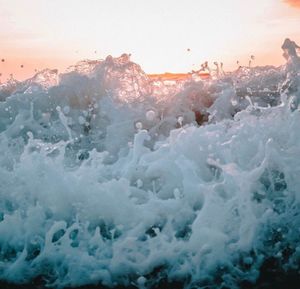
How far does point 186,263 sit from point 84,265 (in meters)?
0.72

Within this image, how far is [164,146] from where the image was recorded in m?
4.85

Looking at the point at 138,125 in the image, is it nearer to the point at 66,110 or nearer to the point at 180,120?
the point at 180,120

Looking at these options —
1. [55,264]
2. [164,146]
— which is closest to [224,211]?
[164,146]

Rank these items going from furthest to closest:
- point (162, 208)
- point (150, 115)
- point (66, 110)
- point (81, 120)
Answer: point (66, 110) → point (81, 120) → point (150, 115) → point (162, 208)

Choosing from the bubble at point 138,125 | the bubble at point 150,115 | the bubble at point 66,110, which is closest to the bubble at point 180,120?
the bubble at point 150,115

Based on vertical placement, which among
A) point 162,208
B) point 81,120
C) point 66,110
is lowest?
point 162,208

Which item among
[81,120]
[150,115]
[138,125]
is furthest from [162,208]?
[81,120]

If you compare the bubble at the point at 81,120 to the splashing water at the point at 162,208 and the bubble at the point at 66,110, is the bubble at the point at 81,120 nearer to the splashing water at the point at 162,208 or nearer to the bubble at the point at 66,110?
the bubble at the point at 66,110

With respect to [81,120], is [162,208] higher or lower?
lower

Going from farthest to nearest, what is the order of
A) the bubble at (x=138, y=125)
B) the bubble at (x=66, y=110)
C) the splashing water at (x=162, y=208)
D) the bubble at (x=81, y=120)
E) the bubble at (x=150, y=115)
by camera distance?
1. the bubble at (x=66, y=110)
2. the bubble at (x=81, y=120)
3. the bubble at (x=150, y=115)
4. the bubble at (x=138, y=125)
5. the splashing water at (x=162, y=208)

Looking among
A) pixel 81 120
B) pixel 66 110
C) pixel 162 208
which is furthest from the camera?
pixel 66 110

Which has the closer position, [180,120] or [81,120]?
[180,120]

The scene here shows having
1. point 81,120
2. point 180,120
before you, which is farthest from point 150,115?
point 81,120

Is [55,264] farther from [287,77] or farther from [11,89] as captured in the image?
[11,89]
